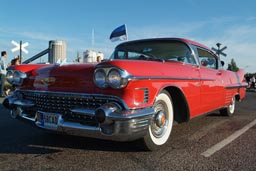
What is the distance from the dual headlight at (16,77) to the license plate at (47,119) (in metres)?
0.69

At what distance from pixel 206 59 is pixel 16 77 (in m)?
3.06

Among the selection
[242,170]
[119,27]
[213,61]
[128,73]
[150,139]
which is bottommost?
[242,170]

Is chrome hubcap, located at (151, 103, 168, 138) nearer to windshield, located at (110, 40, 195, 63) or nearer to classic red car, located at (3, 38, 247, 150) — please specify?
classic red car, located at (3, 38, 247, 150)

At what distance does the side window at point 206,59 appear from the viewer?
464 centimetres

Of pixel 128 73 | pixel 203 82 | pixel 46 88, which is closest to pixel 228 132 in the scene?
pixel 203 82

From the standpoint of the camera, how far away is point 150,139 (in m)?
3.11

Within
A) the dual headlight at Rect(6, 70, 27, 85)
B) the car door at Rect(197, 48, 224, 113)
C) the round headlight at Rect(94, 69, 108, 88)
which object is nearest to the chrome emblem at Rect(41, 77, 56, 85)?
the dual headlight at Rect(6, 70, 27, 85)

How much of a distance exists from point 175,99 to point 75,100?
1.40 m

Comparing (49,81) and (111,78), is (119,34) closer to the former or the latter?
(49,81)

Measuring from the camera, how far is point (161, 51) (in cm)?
424

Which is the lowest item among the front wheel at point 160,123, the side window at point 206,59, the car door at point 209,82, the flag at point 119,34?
the front wheel at point 160,123

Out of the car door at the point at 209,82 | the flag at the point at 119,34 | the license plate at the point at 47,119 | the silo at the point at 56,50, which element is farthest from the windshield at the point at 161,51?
the silo at the point at 56,50

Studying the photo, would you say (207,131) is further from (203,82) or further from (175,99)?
(175,99)

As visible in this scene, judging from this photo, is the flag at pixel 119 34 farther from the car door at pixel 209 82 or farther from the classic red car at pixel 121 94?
the classic red car at pixel 121 94
